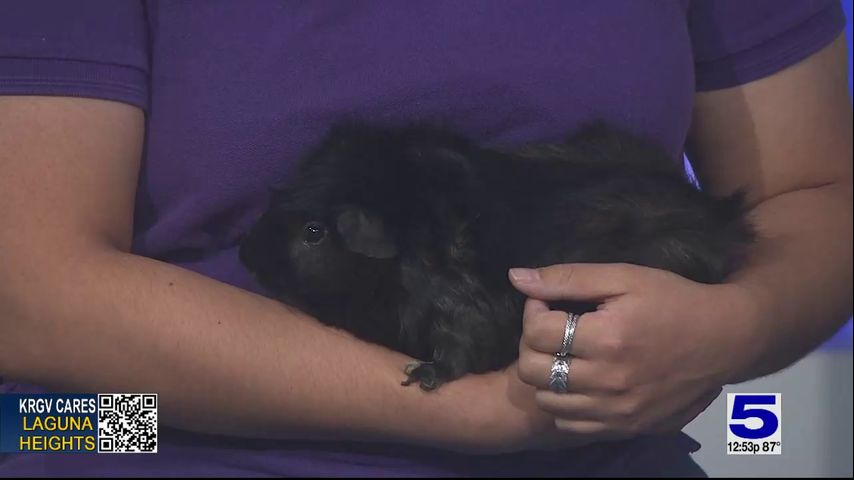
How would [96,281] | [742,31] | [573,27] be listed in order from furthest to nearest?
[742,31], [573,27], [96,281]

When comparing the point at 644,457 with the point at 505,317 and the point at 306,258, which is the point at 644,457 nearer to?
the point at 505,317

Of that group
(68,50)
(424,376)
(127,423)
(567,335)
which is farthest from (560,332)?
(68,50)

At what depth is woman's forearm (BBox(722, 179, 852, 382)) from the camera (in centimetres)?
86

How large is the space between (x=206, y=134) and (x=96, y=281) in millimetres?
172

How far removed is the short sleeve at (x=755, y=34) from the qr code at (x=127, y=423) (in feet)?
2.43

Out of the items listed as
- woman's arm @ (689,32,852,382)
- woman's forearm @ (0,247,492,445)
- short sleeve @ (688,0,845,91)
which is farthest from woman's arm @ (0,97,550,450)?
short sleeve @ (688,0,845,91)

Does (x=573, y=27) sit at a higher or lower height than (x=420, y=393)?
higher

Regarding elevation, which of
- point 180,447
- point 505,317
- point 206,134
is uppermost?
point 206,134

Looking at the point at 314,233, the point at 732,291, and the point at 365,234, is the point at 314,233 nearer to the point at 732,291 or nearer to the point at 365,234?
the point at 365,234

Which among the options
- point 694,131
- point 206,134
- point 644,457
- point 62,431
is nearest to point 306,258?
point 206,134

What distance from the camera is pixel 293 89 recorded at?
32.7 inches

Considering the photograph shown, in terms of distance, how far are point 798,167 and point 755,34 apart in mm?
173

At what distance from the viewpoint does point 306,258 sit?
2.91 feet
